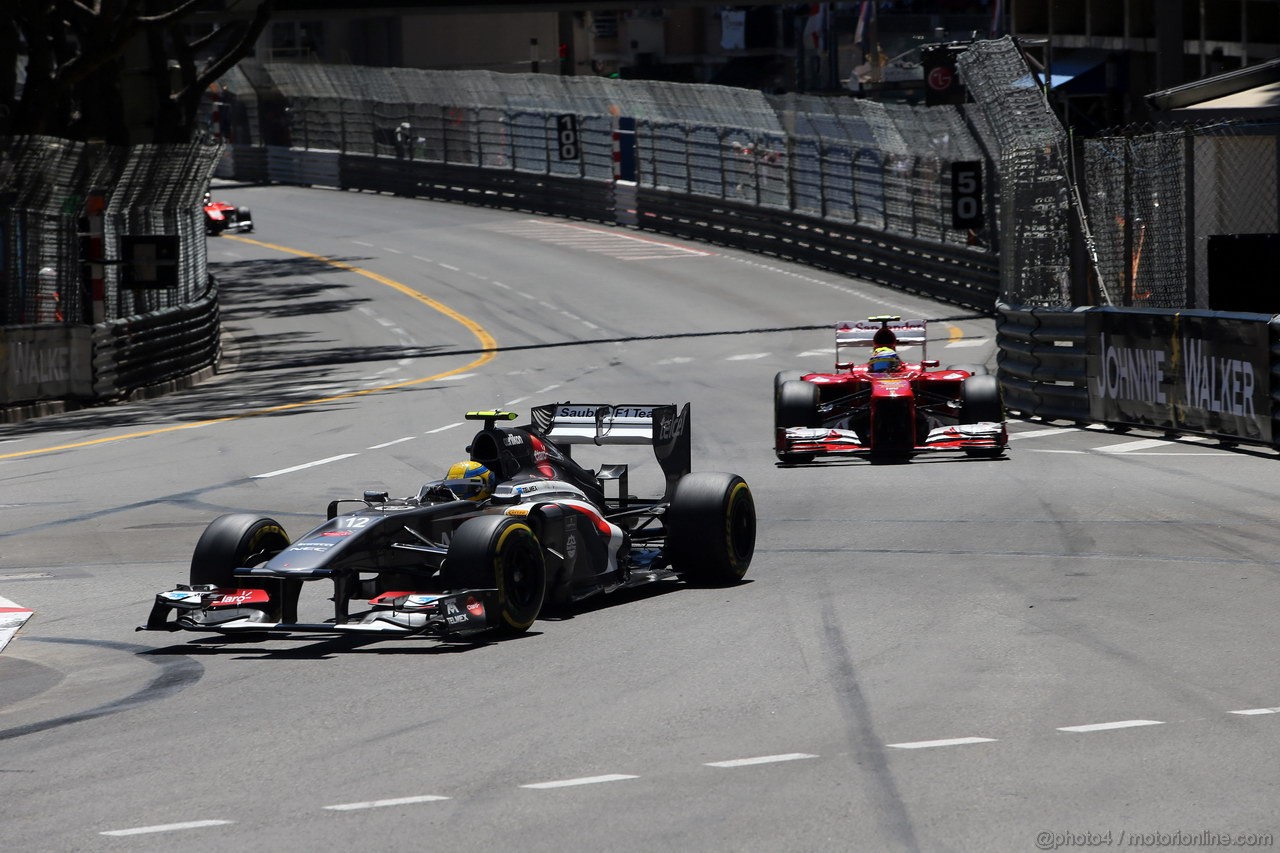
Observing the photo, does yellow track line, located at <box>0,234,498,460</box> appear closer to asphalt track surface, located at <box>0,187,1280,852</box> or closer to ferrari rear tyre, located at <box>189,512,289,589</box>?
asphalt track surface, located at <box>0,187,1280,852</box>

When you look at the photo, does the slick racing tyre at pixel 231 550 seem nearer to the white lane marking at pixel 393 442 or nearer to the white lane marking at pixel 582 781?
the white lane marking at pixel 582 781

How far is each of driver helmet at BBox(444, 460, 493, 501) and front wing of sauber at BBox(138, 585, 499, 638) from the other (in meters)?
0.73

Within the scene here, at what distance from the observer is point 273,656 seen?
9.20 metres

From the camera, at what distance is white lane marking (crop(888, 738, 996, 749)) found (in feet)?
22.8

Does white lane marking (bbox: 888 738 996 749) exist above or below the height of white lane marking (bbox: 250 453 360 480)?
above

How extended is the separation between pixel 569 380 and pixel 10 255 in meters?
8.01

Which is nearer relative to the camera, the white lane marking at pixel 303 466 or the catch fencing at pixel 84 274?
the white lane marking at pixel 303 466

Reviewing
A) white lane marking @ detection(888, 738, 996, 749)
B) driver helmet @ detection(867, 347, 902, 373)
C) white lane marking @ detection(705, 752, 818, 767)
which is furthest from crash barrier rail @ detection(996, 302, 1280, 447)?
white lane marking @ detection(705, 752, 818, 767)

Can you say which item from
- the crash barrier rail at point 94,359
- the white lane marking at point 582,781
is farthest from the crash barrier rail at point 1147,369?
the crash barrier rail at point 94,359

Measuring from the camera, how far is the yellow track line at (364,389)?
69.9 feet

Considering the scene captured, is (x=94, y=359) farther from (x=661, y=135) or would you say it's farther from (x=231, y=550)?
(x=661, y=135)

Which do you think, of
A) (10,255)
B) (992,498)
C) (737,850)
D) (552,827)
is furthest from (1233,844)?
(10,255)

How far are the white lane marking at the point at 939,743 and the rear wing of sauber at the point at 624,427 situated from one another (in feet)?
15.3

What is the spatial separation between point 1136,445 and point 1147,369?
3.14ft
